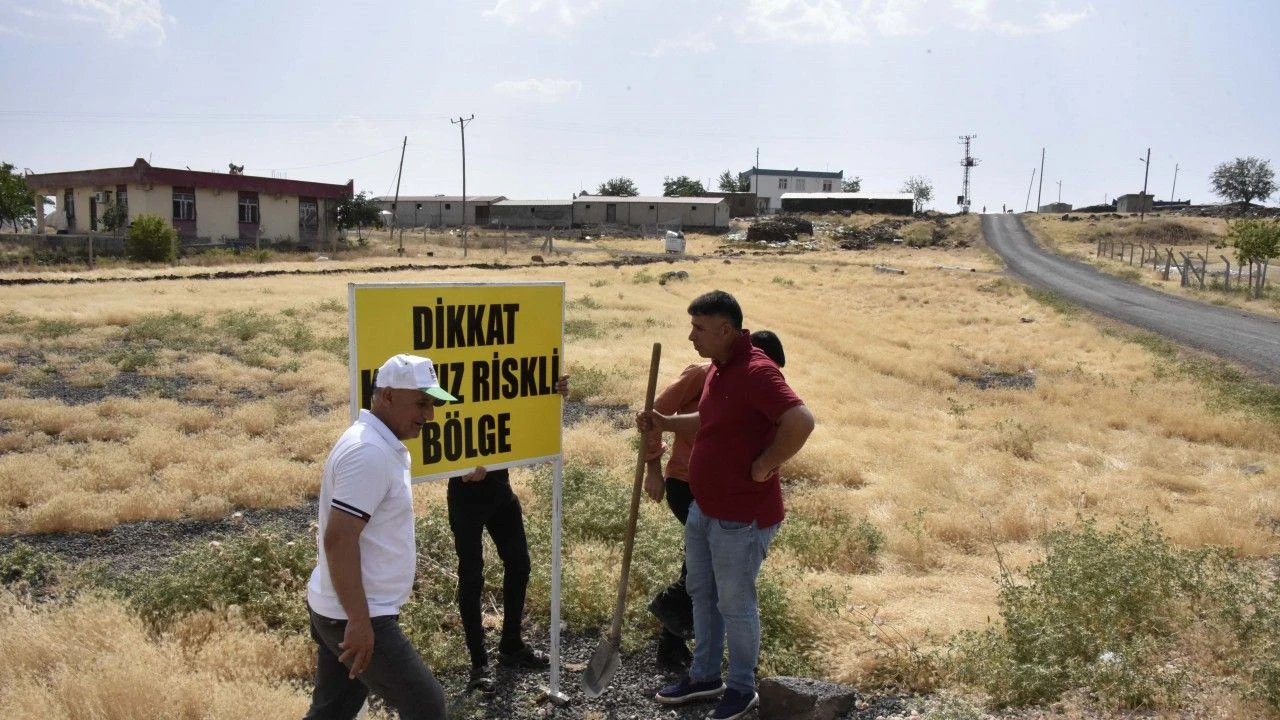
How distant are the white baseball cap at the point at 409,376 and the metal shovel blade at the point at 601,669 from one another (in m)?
1.88

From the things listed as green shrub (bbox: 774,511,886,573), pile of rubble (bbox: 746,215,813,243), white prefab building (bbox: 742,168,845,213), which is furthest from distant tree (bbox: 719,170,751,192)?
green shrub (bbox: 774,511,886,573)

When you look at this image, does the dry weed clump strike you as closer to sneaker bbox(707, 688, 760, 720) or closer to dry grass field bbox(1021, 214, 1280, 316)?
sneaker bbox(707, 688, 760, 720)

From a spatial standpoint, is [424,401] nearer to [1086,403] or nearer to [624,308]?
[1086,403]

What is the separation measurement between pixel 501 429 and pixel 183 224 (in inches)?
1808

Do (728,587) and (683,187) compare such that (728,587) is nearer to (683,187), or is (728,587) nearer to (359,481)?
(359,481)

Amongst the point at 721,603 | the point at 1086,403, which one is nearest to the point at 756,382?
the point at 721,603

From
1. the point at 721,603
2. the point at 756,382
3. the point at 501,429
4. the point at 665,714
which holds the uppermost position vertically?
the point at 756,382

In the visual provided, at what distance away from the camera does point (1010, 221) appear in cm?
9088

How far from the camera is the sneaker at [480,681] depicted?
467 cm

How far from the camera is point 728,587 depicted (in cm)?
424

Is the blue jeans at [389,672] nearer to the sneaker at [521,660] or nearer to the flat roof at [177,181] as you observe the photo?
the sneaker at [521,660]

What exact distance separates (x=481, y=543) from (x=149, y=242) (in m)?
36.2

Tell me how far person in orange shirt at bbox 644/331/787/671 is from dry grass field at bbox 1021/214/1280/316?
2890 cm

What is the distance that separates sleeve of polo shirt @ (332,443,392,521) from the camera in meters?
3.07
